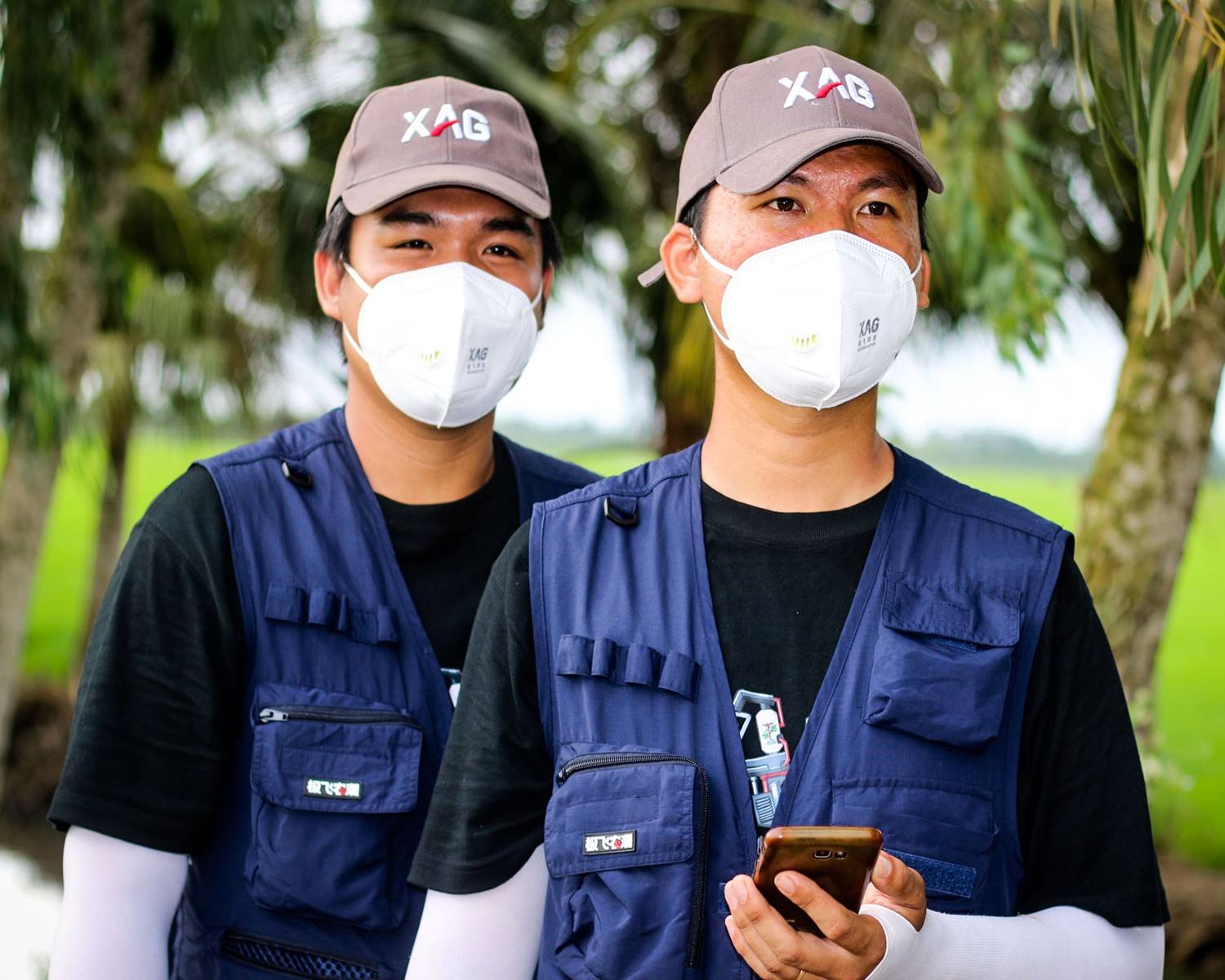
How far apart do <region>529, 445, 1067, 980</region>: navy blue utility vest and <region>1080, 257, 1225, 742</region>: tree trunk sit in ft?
5.98

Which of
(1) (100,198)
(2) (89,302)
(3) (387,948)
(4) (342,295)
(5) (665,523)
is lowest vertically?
(3) (387,948)

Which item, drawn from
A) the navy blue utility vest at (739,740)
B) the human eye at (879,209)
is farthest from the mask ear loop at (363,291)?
the human eye at (879,209)

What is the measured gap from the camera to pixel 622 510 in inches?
75.0

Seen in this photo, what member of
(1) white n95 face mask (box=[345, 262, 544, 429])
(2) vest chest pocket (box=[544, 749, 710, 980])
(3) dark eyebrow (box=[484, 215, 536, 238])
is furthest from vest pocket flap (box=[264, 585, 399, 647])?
(3) dark eyebrow (box=[484, 215, 536, 238])

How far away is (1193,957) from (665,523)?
883cm

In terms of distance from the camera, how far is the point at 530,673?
182cm

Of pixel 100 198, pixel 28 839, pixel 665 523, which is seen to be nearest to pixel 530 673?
pixel 665 523

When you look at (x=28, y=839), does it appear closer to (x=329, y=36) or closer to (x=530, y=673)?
(x=329, y=36)

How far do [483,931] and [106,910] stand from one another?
62 centimetres

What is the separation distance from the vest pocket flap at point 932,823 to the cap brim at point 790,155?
2.54 ft

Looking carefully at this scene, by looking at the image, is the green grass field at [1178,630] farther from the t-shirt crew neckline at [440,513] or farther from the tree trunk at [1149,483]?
the t-shirt crew neckline at [440,513]

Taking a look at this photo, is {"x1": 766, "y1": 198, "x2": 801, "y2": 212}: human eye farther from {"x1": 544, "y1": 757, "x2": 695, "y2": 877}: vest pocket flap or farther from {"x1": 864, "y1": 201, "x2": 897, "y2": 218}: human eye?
{"x1": 544, "y1": 757, "x2": 695, "y2": 877}: vest pocket flap

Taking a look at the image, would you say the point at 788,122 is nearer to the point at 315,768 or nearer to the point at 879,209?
the point at 879,209

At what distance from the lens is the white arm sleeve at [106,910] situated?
2041 mm
